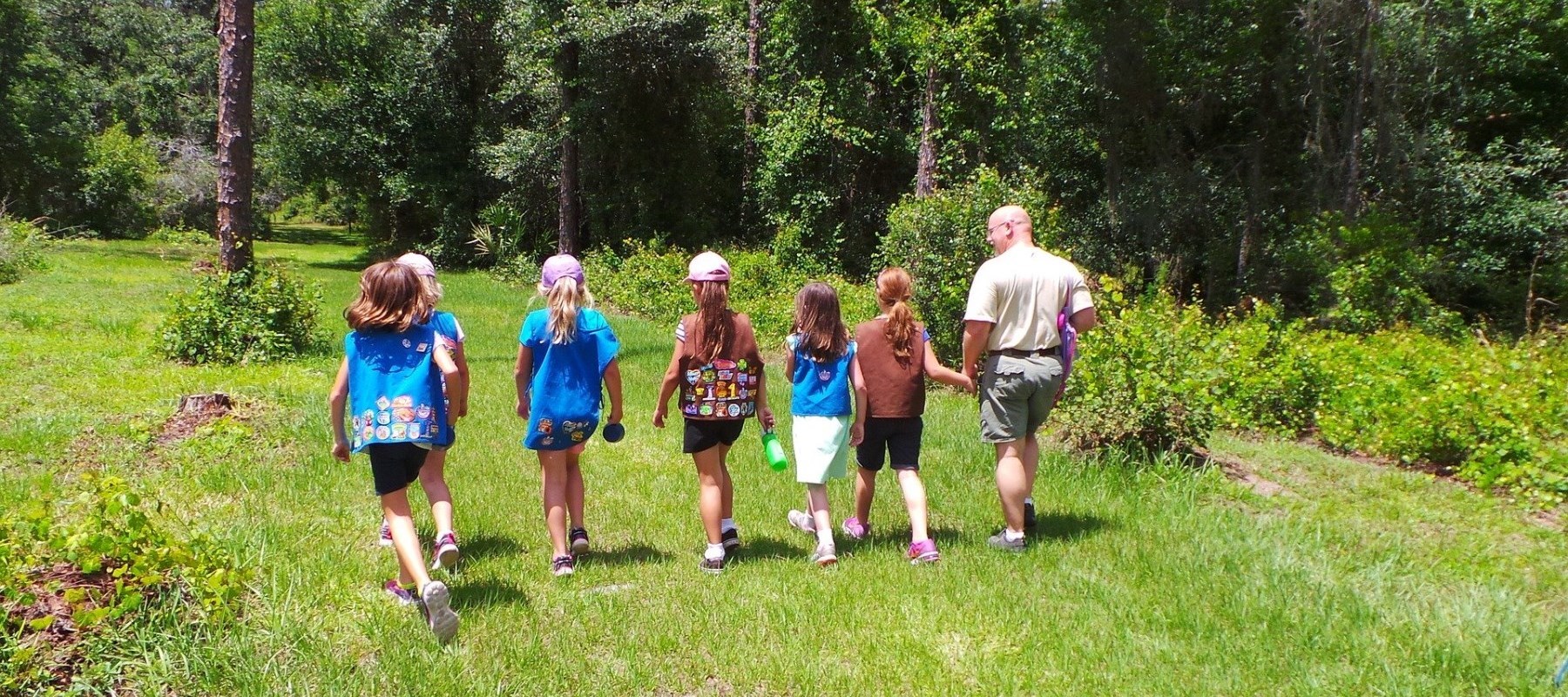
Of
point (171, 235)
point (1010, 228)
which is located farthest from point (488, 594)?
point (171, 235)

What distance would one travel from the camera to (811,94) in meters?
24.5

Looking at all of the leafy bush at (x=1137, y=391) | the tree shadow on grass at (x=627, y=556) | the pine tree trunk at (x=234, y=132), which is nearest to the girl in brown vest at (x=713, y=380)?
the tree shadow on grass at (x=627, y=556)

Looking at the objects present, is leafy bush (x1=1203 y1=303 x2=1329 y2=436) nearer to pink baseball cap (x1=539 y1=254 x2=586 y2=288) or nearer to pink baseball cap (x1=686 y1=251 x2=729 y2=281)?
pink baseball cap (x1=686 y1=251 x2=729 y2=281)

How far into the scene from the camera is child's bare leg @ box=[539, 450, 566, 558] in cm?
520

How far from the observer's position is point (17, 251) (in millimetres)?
20125

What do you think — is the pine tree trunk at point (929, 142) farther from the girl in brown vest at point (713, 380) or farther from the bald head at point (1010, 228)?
the girl in brown vest at point (713, 380)

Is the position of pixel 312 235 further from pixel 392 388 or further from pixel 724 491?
pixel 392 388

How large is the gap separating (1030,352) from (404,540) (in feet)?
11.0

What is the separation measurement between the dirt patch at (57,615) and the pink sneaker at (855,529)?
381 centimetres

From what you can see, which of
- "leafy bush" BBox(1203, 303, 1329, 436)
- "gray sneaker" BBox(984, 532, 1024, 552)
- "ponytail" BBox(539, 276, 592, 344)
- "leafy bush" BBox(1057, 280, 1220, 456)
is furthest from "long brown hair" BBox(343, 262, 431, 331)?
"leafy bush" BBox(1203, 303, 1329, 436)

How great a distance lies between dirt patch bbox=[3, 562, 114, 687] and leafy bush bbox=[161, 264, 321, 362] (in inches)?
325

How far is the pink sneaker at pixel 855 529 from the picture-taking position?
237 inches

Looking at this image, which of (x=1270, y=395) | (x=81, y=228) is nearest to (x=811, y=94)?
(x=1270, y=395)

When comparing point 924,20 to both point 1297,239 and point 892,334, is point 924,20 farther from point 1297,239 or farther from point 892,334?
point 892,334
